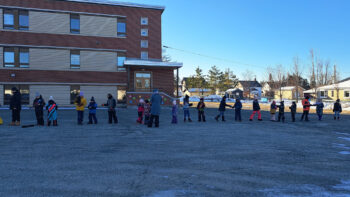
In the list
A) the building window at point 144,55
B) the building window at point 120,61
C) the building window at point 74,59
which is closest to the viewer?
the building window at point 74,59

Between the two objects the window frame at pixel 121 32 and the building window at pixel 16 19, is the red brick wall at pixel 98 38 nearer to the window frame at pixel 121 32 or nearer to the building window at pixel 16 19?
the window frame at pixel 121 32

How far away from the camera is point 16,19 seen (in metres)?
24.2

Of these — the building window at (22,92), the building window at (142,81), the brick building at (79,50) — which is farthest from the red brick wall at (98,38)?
the building window at (22,92)

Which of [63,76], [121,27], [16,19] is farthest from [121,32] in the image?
[16,19]

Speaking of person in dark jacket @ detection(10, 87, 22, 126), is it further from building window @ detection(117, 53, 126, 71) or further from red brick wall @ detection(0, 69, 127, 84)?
building window @ detection(117, 53, 126, 71)

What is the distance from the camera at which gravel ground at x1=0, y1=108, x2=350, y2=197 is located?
3740mm

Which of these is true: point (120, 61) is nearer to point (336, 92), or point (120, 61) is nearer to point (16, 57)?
point (16, 57)

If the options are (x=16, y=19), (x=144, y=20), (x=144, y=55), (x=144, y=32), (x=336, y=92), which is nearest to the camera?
(x=16, y=19)

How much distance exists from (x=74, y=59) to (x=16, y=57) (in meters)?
5.32

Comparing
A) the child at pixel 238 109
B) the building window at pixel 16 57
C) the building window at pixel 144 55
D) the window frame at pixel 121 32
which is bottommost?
the child at pixel 238 109

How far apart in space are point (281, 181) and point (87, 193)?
10.2 feet

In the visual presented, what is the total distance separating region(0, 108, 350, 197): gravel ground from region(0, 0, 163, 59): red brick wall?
2009 centimetres

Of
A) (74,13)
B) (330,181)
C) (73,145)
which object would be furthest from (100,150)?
(74,13)

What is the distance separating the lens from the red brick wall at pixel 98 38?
962 inches
